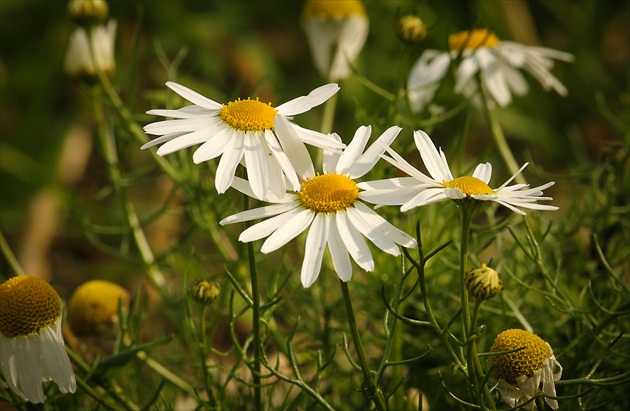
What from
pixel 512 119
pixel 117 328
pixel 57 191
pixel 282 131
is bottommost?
pixel 512 119

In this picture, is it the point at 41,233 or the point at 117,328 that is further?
the point at 41,233

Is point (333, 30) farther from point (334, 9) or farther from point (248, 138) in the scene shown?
point (248, 138)

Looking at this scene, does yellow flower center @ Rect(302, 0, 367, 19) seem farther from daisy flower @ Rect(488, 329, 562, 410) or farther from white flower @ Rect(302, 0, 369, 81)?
daisy flower @ Rect(488, 329, 562, 410)

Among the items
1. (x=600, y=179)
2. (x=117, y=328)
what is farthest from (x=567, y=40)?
(x=117, y=328)

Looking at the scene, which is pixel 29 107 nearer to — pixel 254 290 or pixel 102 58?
pixel 102 58

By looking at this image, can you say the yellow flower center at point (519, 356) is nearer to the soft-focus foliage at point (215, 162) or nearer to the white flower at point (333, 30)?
the soft-focus foliage at point (215, 162)

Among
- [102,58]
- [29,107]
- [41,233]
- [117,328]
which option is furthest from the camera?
[29,107]
